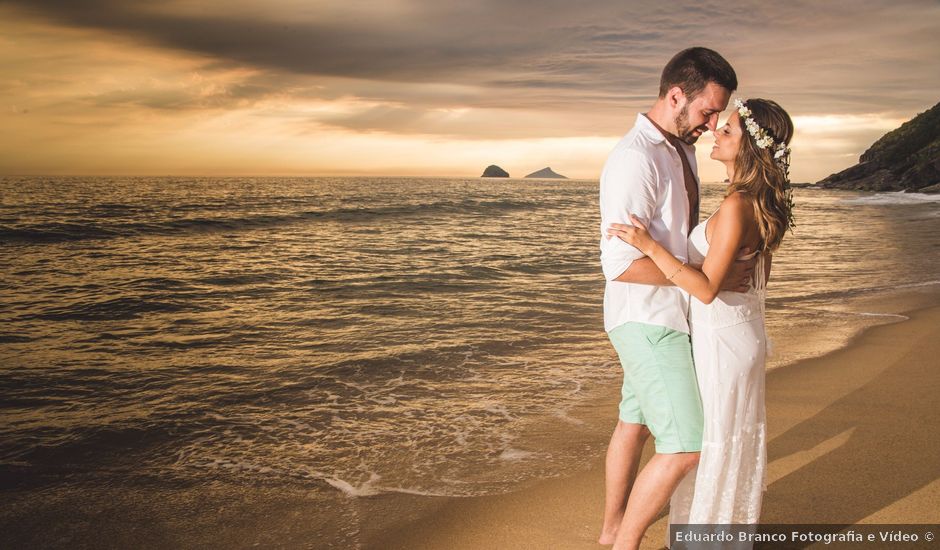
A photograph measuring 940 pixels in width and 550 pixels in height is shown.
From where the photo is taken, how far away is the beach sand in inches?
145

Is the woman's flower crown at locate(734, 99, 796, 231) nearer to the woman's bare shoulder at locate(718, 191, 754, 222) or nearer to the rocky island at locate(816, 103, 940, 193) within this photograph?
the woman's bare shoulder at locate(718, 191, 754, 222)

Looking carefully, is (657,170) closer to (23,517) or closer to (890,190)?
(23,517)

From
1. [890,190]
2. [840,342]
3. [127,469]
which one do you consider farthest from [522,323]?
[890,190]

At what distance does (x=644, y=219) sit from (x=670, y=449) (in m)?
1.00

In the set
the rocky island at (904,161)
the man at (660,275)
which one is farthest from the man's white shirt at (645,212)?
the rocky island at (904,161)

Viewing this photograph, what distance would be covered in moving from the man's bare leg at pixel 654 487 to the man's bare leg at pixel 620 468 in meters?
0.41

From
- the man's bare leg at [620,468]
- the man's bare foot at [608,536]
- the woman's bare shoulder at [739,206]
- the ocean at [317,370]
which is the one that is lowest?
the ocean at [317,370]

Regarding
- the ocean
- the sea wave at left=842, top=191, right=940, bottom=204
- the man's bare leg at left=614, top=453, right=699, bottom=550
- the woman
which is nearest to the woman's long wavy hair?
the woman

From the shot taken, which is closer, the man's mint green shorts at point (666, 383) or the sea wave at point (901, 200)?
the man's mint green shorts at point (666, 383)

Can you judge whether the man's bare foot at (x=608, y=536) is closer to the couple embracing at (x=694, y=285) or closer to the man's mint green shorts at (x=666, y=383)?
the couple embracing at (x=694, y=285)

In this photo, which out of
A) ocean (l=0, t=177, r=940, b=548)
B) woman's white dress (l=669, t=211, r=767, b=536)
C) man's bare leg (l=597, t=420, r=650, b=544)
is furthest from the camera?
ocean (l=0, t=177, r=940, b=548)

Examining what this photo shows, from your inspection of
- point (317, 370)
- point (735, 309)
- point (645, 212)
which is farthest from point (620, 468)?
point (317, 370)

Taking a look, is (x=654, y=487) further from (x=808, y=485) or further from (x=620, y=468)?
(x=808, y=485)

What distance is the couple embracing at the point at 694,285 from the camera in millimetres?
2861
